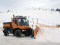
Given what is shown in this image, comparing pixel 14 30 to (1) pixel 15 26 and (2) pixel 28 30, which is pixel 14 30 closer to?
(1) pixel 15 26

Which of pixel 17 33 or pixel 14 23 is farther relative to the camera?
pixel 14 23

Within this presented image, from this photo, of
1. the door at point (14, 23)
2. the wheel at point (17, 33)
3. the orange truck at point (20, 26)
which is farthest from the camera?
the door at point (14, 23)

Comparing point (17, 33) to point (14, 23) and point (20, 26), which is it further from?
point (14, 23)

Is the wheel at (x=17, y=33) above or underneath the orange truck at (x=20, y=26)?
underneath

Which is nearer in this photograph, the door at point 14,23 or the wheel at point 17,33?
the wheel at point 17,33

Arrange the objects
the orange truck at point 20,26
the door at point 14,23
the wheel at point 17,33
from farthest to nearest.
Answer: the door at point 14,23
the orange truck at point 20,26
the wheel at point 17,33

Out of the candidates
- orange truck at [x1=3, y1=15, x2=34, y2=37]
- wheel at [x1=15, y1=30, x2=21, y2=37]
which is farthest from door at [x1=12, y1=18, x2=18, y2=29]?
wheel at [x1=15, y1=30, x2=21, y2=37]

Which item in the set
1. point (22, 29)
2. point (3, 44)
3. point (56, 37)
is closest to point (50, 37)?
point (56, 37)

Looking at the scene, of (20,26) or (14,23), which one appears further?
(14,23)

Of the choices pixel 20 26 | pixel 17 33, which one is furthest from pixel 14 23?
pixel 17 33

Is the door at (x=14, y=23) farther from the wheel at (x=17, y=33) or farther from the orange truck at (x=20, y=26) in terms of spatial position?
the wheel at (x=17, y=33)

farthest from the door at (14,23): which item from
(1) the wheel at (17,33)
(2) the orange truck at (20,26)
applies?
(1) the wheel at (17,33)

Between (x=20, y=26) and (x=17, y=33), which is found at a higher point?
(x=20, y=26)

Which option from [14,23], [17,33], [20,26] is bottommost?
[17,33]
